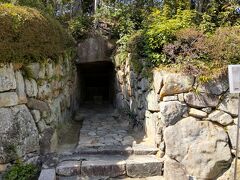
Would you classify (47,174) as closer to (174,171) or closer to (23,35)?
(174,171)

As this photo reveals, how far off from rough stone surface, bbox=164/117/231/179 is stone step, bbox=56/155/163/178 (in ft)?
1.44

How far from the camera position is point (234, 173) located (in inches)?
173

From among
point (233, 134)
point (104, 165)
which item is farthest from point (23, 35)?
point (233, 134)

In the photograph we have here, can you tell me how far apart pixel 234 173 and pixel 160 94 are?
1787 mm

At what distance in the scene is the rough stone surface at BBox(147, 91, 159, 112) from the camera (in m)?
5.27

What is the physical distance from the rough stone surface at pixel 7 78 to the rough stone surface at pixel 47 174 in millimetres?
1479

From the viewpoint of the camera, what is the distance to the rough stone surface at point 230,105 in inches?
185

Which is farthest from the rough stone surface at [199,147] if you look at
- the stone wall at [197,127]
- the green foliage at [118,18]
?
the green foliage at [118,18]

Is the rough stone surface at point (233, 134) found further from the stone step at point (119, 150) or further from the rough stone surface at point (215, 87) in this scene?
the stone step at point (119, 150)

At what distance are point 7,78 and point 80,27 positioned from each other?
15.5 feet

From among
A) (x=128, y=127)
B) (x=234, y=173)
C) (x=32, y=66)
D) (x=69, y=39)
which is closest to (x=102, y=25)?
(x=69, y=39)

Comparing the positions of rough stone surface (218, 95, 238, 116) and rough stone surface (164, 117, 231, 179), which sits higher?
rough stone surface (218, 95, 238, 116)

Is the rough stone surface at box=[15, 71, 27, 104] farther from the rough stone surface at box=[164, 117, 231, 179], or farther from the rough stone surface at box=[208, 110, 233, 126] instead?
the rough stone surface at box=[208, 110, 233, 126]

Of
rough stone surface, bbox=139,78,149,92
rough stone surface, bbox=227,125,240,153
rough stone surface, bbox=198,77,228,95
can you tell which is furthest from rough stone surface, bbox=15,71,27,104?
rough stone surface, bbox=227,125,240,153
